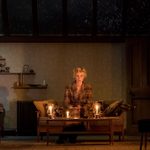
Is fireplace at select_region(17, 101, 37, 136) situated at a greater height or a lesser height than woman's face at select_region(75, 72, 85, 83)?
lesser

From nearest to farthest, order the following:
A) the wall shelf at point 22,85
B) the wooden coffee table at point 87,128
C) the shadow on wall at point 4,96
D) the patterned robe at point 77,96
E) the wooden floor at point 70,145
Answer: the wooden floor at point 70,145 < the wooden coffee table at point 87,128 < the patterned robe at point 77,96 < the wall shelf at point 22,85 < the shadow on wall at point 4,96

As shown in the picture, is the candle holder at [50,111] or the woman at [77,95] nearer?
the candle holder at [50,111]

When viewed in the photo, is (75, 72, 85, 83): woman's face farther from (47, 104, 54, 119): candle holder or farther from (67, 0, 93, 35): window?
(67, 0, 93, 35): window

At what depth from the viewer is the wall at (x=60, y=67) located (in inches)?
427

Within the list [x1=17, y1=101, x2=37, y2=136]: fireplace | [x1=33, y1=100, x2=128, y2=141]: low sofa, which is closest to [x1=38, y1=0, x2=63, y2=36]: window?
[x1=17, y1=101, x2=37, y2=136]: fireplace

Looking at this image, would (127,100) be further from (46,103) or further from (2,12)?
(2,12)

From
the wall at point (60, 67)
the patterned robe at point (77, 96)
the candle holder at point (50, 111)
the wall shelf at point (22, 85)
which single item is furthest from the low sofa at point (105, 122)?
the wall at point (60, 67)

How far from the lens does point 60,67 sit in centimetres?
1092

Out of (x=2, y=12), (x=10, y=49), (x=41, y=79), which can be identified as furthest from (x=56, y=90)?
(x=2, y=12)

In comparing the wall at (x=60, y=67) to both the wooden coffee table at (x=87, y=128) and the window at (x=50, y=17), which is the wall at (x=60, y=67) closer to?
the window at (x=50, y=17)

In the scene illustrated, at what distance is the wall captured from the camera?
35.6 ft

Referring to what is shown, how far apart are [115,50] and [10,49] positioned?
2.29 metres

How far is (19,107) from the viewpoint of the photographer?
10.6m

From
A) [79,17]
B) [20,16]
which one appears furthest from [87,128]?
[20,16]
